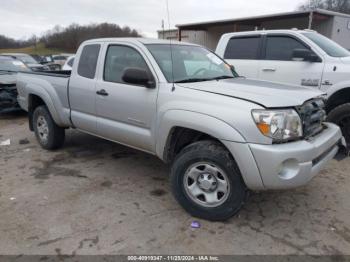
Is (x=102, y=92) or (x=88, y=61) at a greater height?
(x=88, y=61)

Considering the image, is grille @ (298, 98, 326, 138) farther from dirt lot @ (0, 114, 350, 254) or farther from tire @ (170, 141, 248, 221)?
dirt lot @ (0, 114, 350, 254)

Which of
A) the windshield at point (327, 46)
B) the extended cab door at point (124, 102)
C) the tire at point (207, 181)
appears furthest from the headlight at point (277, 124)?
the windshield at point (327, 46)

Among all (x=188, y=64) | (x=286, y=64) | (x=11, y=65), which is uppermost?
(x=188, y=64)

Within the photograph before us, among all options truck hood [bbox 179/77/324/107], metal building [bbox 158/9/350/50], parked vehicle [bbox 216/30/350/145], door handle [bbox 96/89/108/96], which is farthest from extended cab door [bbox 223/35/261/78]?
metal building [bbox 158/9/350/50]

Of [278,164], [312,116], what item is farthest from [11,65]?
[278,164]

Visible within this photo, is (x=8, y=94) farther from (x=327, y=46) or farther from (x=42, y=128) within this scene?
(x=327, y=46)

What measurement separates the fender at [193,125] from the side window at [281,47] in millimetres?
3423

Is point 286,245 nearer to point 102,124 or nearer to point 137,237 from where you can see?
point 137,237

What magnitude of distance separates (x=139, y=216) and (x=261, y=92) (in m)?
1.79

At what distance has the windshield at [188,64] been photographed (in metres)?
3.79

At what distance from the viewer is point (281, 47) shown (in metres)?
6.04

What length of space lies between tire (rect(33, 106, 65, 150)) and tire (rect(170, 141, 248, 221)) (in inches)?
110

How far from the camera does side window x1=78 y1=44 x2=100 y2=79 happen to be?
454 cm

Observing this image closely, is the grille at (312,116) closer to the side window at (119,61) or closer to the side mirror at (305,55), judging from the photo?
the side window at (119,61)
